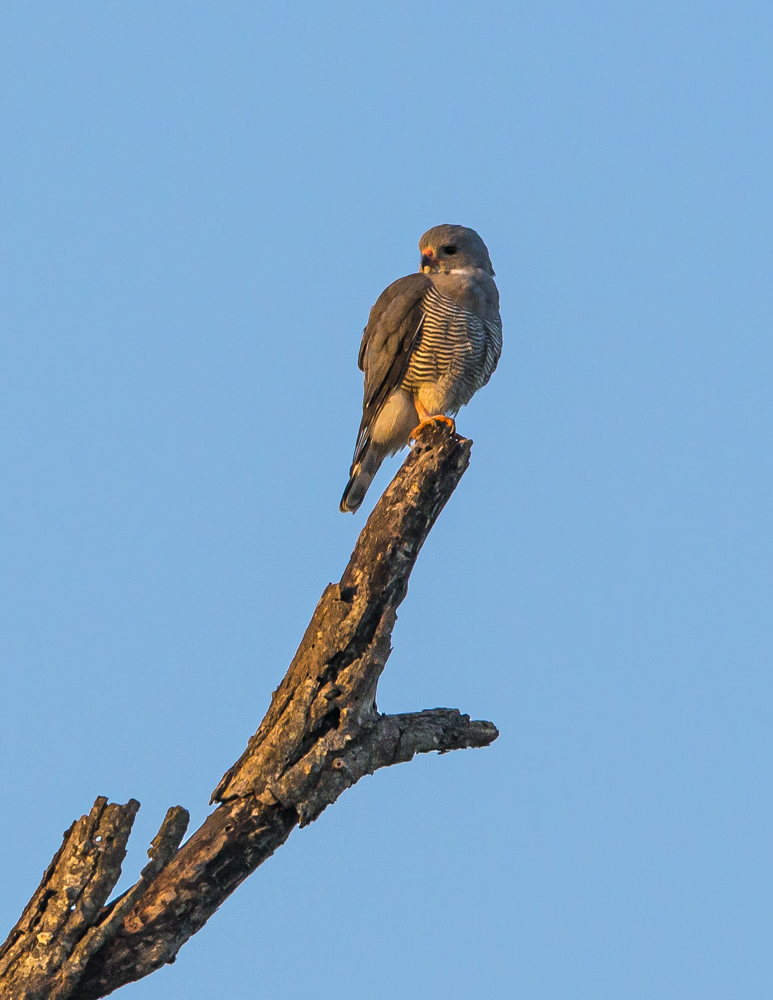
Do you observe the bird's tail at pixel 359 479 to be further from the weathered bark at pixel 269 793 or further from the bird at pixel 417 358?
the weathered bark at pixel 269 793

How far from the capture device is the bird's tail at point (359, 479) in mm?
9102

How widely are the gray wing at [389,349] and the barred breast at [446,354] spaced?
0.07 metres

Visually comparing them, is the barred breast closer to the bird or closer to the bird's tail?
the bird

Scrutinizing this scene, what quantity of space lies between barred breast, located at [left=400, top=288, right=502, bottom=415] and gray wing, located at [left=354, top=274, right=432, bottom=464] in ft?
0.22

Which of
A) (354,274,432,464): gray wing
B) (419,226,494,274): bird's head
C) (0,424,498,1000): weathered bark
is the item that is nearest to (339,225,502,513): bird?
(354,274,432,464): gray wing

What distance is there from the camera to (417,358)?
9.04 metres

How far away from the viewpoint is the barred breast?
900cm

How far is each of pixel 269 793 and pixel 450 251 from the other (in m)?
5.91

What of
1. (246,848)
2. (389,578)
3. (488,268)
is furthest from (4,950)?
(488,268)

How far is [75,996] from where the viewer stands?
5098 millimetres

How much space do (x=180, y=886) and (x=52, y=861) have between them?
59cm

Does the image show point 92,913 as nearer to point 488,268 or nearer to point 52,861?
point 52,861

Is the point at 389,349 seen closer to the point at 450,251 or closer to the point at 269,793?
the point at 450,251

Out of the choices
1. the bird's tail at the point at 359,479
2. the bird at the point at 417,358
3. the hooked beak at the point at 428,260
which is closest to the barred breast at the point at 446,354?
the bird at the point at 417,358
